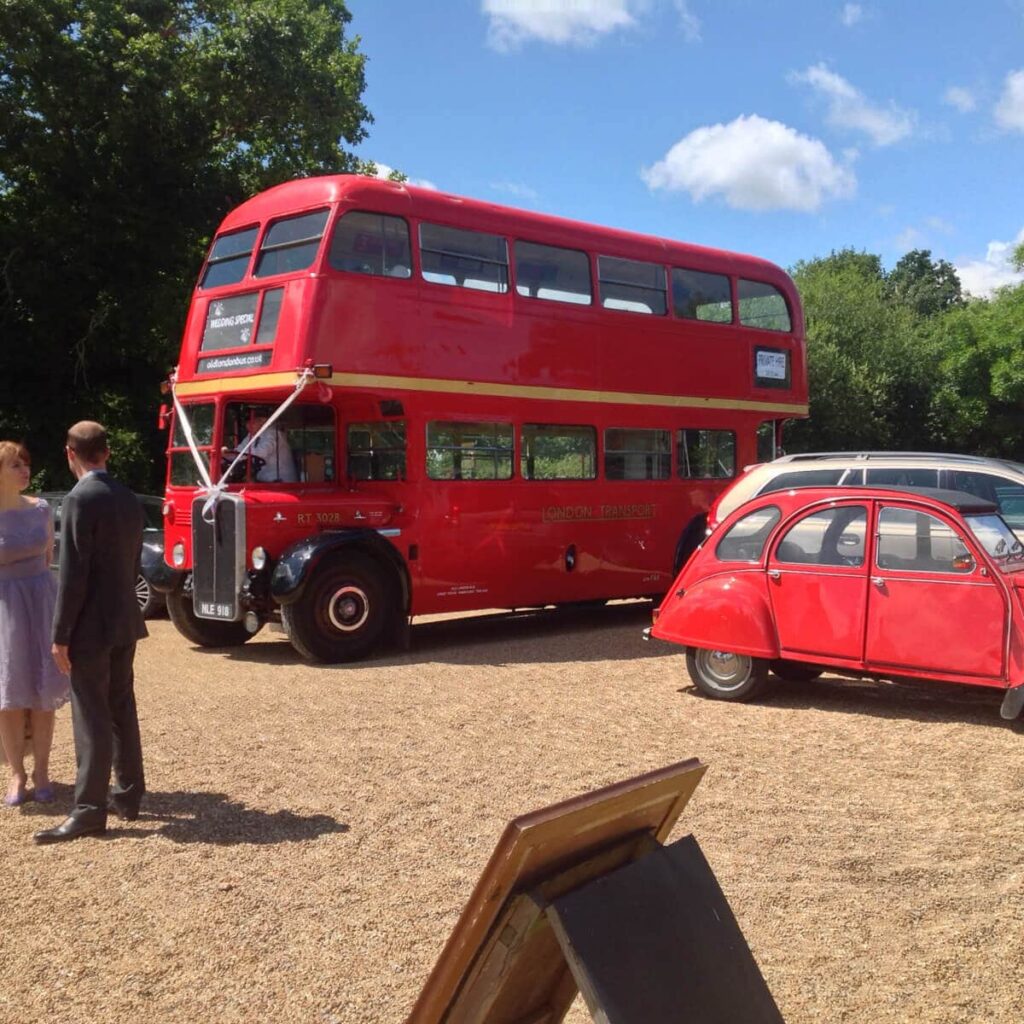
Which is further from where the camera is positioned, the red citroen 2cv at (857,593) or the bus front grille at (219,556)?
the bus front grille at (219,556)

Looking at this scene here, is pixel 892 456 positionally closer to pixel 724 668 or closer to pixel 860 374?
pixel 724 668

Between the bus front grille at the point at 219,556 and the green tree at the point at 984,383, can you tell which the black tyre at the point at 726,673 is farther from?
the green tree at the point at 984,383

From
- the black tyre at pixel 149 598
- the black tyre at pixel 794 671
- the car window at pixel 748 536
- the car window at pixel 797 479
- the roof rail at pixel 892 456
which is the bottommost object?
the black tyre at pixel 794 671

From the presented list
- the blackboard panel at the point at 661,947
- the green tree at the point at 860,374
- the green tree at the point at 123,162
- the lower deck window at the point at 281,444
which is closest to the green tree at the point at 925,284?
the green tree at the point at 860,374

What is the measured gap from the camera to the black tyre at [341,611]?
10.3m

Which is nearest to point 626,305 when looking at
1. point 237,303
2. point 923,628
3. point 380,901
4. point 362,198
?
point 362,198

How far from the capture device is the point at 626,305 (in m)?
12.9

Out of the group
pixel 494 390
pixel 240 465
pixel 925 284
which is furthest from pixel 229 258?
pixel 925 284

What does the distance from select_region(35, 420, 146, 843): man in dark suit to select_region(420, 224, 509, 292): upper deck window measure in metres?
6.32

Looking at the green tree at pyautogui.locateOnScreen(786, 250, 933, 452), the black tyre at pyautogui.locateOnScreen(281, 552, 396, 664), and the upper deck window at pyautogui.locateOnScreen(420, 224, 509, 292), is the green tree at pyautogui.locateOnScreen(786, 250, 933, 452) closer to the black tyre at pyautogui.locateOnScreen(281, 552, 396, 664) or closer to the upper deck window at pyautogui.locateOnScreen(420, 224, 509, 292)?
the upper deck window at pyautogui.locateOnScreen(420, 224, 509, 292)

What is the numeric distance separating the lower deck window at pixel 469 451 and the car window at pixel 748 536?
3.86 meters

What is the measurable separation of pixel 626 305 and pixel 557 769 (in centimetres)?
773

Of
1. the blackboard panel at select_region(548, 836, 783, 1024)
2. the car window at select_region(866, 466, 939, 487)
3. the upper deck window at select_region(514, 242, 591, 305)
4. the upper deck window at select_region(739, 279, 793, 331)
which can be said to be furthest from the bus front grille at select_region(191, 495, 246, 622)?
the blackboard panel at select_region(548, 836, 783, 1024)

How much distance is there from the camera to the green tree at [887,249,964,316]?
6250cm
